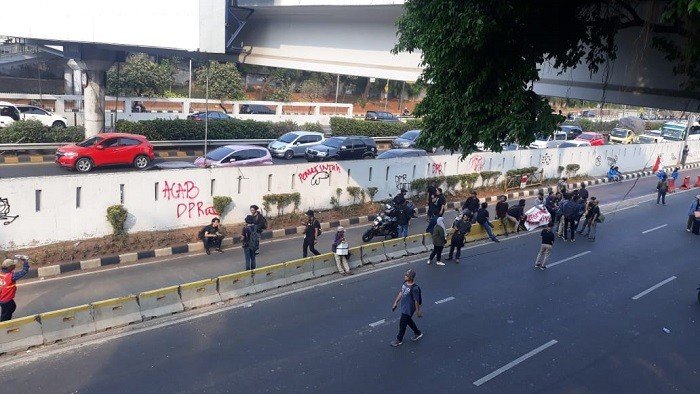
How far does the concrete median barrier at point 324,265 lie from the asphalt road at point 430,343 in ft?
Result: 1.73

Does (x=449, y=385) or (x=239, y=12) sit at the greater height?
(x=239, y=12)

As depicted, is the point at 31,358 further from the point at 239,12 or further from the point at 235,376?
the point at 239,12

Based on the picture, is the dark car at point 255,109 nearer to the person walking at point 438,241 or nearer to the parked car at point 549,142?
the parked car at point 549,142

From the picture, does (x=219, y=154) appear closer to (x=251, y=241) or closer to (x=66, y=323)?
(x=251, y=241)

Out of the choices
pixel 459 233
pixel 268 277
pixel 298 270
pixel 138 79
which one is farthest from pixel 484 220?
pixel 138 79

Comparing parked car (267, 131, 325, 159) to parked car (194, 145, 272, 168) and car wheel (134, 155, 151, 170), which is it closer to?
parked car (194, 145, 272, 168)

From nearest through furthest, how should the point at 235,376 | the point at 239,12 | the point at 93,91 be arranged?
the point at 235,376 → the point at 239,12 → the point at 93,91

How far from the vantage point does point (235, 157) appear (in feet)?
70.7

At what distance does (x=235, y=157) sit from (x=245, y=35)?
236 inches

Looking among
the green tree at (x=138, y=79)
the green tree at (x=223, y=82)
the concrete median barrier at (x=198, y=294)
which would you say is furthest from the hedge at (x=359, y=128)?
the concrete median barrier at (x=198, y=294)

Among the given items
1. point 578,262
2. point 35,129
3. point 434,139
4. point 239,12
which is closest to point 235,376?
point 434,139

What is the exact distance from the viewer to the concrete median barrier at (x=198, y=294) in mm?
10883

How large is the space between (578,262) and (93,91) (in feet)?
76.3

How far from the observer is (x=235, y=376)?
8.37 meters
